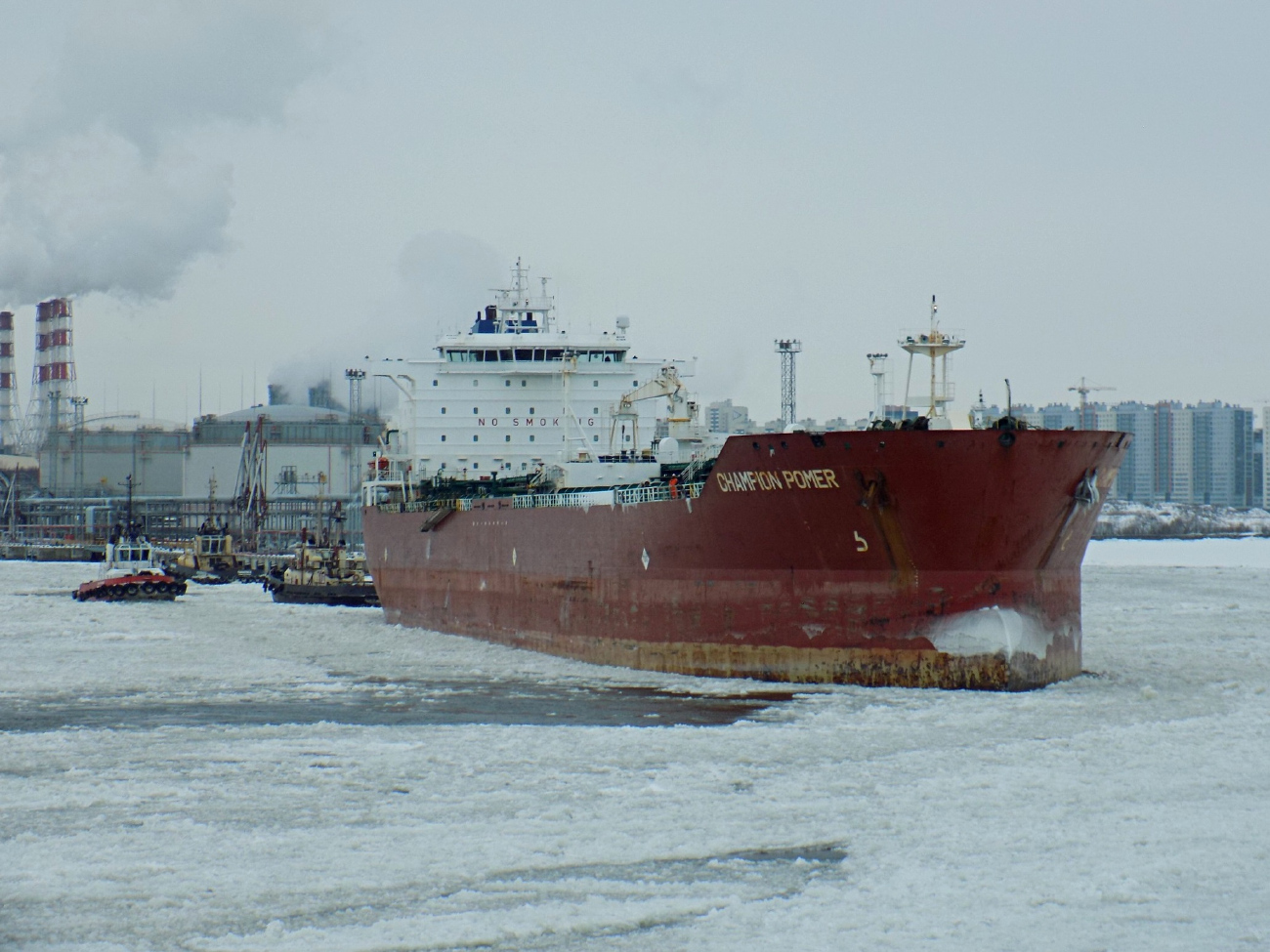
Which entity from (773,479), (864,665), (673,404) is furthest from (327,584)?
(864,665)

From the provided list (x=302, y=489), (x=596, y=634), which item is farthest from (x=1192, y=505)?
(x=596, y=634)

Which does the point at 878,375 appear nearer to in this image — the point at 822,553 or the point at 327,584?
the point at 822,553

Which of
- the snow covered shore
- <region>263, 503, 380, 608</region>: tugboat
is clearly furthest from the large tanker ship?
the snow covered shore

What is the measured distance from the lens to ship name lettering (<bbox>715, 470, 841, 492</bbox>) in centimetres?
1473

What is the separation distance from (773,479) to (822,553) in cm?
98

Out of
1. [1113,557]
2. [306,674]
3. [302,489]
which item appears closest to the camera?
[306,674]

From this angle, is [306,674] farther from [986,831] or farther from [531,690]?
[986,831]

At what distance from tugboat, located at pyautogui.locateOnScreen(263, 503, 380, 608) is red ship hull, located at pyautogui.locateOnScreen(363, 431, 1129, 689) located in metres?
17.9

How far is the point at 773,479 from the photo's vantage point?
50.0 ft

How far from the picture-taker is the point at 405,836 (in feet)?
29.1

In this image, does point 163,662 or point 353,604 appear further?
point 353,604

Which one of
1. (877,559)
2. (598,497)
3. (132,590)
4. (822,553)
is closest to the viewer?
(877,559)

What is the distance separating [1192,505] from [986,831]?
116 meters

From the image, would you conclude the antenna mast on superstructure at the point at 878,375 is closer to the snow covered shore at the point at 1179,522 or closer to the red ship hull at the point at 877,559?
the red ship hull at the point at 877,559
